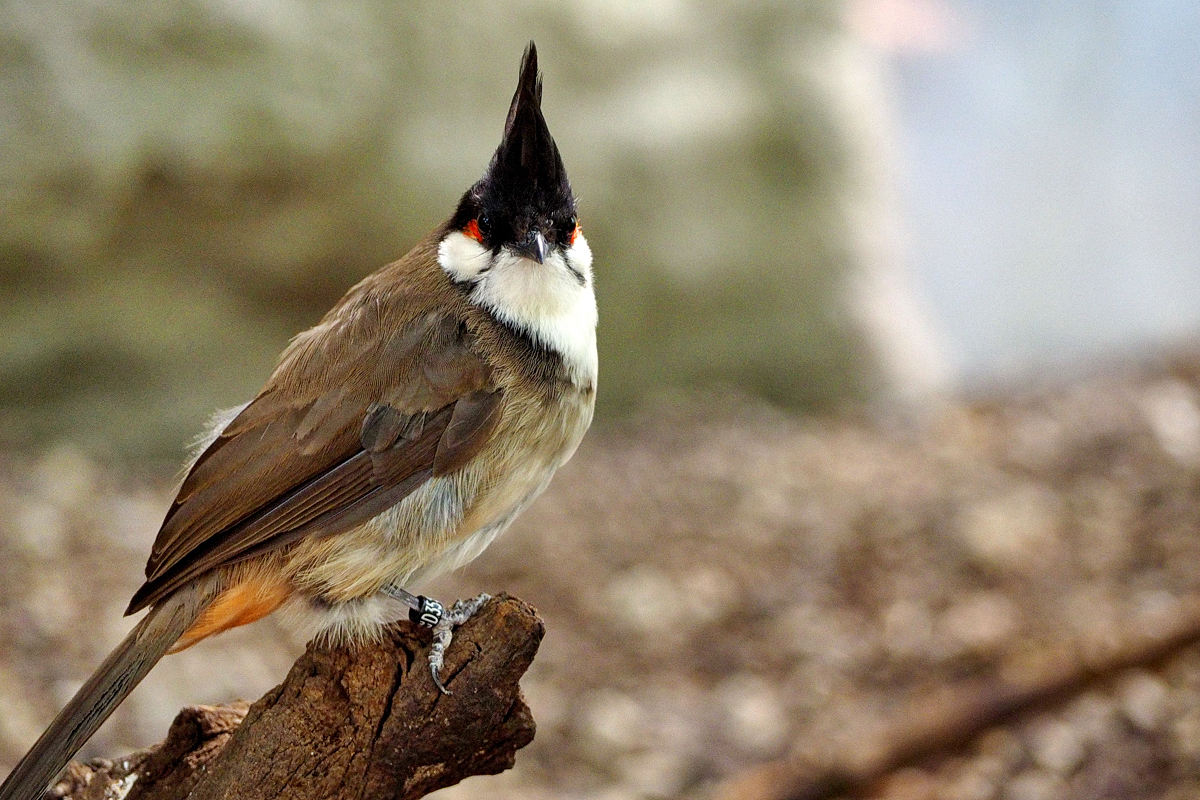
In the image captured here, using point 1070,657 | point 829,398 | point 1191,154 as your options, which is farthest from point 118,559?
point 1191,154

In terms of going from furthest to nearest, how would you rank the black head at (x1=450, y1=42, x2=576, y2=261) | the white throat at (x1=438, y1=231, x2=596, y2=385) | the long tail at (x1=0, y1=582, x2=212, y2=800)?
1. the white throat at (x1=438, y1=231, x2=596, y2=385)
2. the black head at (x1=450, y1=42, x2=576, y2=261)
3. the long tail at (x1=0, y1=582, x2=212, y2=800)

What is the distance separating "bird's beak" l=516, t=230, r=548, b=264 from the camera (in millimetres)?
2010

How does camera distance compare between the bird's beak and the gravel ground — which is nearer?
the bird's beak

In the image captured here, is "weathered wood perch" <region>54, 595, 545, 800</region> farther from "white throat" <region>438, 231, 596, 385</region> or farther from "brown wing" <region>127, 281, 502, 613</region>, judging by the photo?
"white throat" <region>438, 231, 596, 385</region>

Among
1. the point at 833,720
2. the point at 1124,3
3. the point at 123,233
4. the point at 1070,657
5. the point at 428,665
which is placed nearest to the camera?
the point at 428,665

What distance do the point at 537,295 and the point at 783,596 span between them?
1.89 m

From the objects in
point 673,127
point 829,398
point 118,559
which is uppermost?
point 673,127

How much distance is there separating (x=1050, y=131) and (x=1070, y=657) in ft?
10.4

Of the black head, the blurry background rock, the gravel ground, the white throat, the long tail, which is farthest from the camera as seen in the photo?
the blurry background rock

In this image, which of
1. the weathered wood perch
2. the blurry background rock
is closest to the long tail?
the weathered wood perch

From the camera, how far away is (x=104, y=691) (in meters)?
1.79

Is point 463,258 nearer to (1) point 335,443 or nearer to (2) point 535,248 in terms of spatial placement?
(2) point 535,248

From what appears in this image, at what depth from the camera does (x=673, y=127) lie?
15.9ft

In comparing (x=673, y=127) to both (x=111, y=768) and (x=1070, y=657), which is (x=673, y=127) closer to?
(x=1070, y=657)
